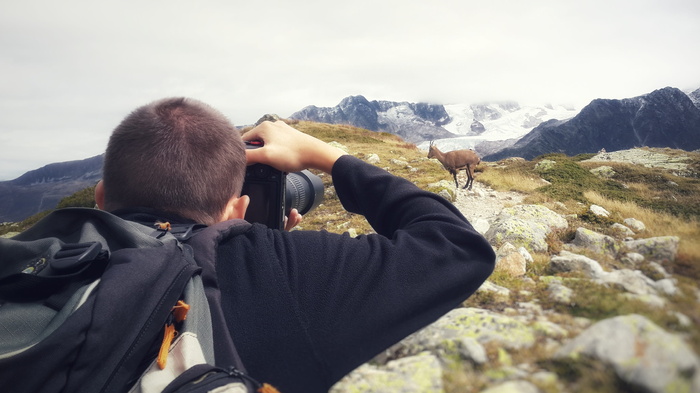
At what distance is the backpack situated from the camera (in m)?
1.04

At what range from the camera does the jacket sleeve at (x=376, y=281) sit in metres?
1.43

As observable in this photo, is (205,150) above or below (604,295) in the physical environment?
above

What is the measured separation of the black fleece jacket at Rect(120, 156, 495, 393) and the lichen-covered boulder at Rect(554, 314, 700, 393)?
0.66m

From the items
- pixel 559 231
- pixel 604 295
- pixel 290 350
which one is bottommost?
pixel 559 231

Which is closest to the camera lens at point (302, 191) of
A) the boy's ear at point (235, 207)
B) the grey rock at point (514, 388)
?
the boy's ear at point (235, 207)

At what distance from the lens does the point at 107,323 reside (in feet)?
3.58

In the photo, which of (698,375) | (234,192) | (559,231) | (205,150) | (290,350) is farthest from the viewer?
(559,231)

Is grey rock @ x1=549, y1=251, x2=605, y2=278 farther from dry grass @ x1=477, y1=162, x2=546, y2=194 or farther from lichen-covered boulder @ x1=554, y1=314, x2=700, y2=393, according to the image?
dry grass @ x1=477, y1=162, x2=546, y2=194

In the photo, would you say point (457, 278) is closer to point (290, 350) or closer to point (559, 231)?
point (290, 350)

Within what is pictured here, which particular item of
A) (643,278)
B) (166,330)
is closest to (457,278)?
(643,278)

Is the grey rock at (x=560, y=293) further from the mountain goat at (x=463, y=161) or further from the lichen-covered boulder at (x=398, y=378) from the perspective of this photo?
the mountain goat at (x=463, y=161)

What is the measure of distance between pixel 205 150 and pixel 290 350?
1.08 m

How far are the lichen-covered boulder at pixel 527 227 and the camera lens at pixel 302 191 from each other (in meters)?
2.28

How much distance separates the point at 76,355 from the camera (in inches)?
42.0
